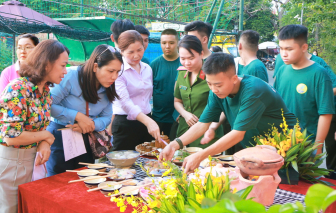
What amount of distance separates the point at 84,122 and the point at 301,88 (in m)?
1.75

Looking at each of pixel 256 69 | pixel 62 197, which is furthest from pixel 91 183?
pixel 256 69

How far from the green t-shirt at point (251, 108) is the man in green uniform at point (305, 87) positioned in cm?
39

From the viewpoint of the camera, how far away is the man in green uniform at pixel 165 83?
319 centimetres

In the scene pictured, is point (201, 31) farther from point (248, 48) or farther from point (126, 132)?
point (126, 132)

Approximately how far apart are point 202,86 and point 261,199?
1.49 m

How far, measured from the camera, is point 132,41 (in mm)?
2506

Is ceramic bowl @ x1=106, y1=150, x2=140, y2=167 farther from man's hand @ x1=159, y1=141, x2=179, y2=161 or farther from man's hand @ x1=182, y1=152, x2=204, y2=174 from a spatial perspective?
man's hand @ x1=182, y1=152, x2=204, y2=174

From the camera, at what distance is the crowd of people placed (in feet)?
5.75

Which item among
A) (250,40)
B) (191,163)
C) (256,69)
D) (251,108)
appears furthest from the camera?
(250,40)

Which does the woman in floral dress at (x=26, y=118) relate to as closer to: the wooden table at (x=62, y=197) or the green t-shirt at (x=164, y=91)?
the wooden table at (x=62, y=197)

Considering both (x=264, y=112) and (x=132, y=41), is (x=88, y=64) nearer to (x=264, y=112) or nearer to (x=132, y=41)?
(x=132, y=41)

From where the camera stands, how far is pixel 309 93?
2.38 m

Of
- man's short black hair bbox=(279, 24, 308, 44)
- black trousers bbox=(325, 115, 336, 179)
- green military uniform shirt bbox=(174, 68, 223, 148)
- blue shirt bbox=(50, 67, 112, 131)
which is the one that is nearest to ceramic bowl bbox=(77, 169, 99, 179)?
blue shirt bbox=(50, 67, 112, 131)

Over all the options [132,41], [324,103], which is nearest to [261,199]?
[324,103]
